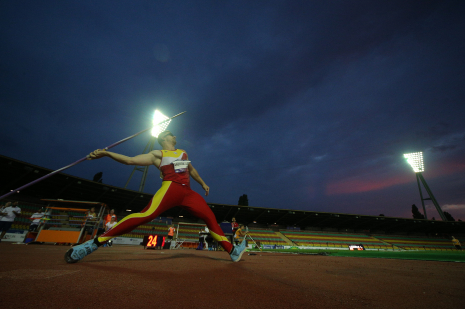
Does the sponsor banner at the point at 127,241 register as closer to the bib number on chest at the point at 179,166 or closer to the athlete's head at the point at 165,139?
the athlete's head at the point at 165,139

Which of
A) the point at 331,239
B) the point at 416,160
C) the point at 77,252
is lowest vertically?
the point at 77,252

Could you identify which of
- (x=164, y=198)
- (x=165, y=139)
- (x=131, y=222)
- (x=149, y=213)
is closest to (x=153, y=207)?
(x=149, y=213)

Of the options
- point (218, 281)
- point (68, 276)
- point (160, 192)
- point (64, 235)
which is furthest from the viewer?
point (64, 235)

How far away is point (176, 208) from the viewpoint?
25031 millimetres

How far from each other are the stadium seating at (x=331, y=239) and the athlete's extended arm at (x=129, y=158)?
31.9 m

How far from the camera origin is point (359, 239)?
3331 cm

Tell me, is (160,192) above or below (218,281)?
above

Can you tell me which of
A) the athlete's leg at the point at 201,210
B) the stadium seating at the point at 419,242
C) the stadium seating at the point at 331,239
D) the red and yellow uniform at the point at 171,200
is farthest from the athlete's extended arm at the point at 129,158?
the stadium seating at the point at 419,242

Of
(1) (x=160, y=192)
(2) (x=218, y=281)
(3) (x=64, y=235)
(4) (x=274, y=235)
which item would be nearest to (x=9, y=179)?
(3) (x=64, y=235)

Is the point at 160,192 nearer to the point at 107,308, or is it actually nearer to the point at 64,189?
the point at 107,308

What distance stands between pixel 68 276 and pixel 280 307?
6.85ft

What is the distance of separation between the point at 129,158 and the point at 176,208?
24.0 m

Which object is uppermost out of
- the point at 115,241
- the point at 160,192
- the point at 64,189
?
the point at 64,189

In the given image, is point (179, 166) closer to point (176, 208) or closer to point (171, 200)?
point (171, 200)
